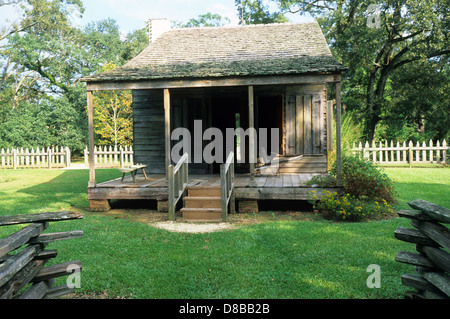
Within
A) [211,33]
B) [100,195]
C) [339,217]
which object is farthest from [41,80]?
[339,217]

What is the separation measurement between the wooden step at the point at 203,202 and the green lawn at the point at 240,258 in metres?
1.15

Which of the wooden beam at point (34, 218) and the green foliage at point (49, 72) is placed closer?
the wooden beam at point (34, 218)

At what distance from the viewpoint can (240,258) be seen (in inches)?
198

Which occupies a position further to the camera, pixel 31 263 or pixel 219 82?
pixel 219 82

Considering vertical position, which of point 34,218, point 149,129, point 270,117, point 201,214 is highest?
point 270,117

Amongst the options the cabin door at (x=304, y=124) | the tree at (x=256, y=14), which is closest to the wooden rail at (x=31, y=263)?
the cabin door at (x=304, y=124)

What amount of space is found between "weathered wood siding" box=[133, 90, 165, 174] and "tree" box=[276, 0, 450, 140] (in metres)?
12.0

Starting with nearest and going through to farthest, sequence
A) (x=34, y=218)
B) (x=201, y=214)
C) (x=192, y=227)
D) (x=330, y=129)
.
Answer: (x=34, y=218), (x=192, y=227), (x=201, y=214), (x=330, y=129)

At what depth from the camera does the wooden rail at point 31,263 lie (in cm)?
313

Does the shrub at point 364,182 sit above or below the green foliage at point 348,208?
above

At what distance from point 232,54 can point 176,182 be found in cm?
515

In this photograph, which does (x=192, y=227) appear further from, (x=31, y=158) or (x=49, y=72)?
(x=49, y=72)

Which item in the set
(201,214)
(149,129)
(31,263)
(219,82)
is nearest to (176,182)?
(201,214)

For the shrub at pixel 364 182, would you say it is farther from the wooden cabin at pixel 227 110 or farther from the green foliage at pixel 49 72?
the green foliage at pixel 49 72
